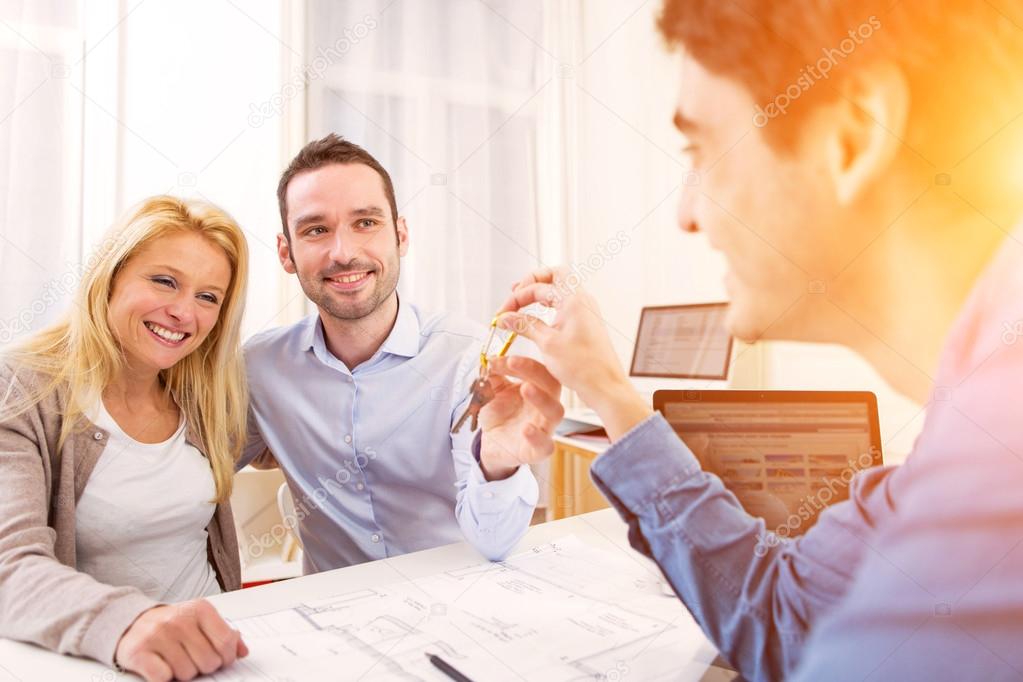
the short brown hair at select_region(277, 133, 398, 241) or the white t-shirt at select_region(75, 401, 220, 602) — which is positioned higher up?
the short brown hair at select_region(277, 133, 398, 241)

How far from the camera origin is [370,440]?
898 mm

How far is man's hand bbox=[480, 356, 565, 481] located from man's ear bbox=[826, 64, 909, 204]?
0.70 feet

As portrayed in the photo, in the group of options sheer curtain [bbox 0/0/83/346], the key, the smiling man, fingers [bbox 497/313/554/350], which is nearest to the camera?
fingers [bbox 497/313/554/350]

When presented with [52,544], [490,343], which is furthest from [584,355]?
[52,544]

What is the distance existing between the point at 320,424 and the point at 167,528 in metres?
0.22

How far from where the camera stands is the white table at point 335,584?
453mm

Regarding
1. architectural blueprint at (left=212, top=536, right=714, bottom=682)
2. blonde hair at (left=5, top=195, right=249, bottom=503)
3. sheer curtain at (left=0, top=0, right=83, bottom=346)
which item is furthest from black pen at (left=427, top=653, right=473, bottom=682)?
sheer curtain at (left=0, top=0, right=83, bottom=346)

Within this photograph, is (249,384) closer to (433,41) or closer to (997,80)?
(433,41)

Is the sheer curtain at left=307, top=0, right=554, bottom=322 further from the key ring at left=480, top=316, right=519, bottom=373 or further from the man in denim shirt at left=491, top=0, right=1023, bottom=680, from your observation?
the man in denim shirt at left=491, top=0, right=1023, bottom=680

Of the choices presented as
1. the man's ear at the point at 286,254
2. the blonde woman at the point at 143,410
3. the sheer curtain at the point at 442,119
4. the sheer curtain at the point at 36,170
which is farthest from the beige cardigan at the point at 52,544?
the sheer curtain at the point at 36,170

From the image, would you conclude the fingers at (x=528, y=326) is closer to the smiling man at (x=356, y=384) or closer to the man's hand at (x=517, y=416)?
the man's hand at (x=517, y=416)

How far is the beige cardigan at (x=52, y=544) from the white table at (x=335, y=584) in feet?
0.04

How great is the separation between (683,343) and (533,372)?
109 millimetres

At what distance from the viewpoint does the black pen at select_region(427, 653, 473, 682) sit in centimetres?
42
